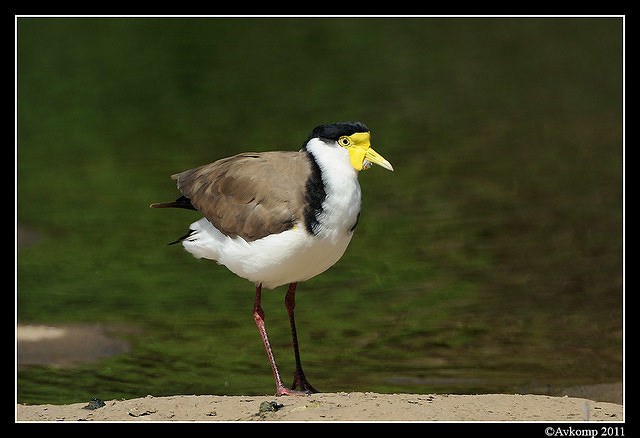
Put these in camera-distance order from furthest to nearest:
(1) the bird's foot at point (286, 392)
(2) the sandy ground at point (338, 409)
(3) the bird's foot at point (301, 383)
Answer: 1. (3) the bird's foot at point (301, 383)
2. (1) the bird's foot at point (286, 392)
3. (2) the sandy ground at point (338, 409)

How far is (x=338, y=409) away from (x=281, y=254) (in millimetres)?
1150

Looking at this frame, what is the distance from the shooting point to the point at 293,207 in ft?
24.1

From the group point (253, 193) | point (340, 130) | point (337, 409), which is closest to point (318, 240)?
point (253, 193)

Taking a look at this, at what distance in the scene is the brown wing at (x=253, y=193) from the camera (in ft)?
24.3

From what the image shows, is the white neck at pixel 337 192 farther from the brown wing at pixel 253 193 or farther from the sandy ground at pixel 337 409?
the sandy ground at pixel 337 409

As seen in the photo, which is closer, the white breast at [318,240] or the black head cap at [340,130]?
the white breast at [318,240]

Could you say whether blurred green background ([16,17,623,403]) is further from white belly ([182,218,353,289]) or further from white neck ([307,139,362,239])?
white neck ([307,139,362,239])

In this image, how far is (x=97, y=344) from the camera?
33.8 feet

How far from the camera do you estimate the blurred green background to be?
983 centimetres

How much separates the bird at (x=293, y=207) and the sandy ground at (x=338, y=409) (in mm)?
498

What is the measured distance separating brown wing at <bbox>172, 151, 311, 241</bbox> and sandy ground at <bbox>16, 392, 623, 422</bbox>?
1.21 metres

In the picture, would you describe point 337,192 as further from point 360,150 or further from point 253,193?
point 253,193

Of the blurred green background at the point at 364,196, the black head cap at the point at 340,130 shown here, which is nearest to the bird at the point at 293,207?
the black head cap at the point at 340,130

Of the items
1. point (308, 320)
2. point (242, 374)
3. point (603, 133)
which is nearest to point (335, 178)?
point (242, 374)
